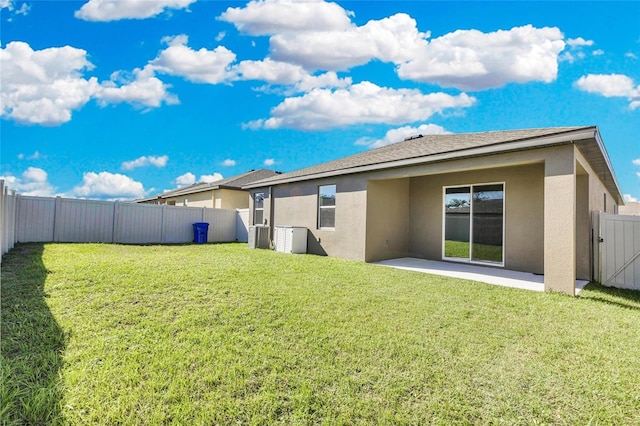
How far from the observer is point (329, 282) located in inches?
239

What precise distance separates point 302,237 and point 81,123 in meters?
9.29

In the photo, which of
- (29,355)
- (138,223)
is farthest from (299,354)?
(138,223)

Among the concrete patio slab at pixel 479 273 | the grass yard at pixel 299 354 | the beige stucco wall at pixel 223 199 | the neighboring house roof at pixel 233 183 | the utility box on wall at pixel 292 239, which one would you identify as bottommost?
the grass yard at pixel 299 354

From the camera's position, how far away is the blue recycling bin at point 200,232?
47.3 ft

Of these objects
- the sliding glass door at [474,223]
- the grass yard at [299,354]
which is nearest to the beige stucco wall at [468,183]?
the sliding glass door at [474,223]

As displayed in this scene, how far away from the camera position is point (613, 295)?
238 inches

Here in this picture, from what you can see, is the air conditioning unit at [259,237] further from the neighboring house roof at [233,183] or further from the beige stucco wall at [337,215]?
the neighboring house roof at [233,183]

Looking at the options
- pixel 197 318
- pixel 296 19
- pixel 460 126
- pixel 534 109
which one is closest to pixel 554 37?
pixel 534 109

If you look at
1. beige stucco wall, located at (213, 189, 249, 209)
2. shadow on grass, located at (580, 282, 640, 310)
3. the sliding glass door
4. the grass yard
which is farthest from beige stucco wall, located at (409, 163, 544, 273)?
beige stucco wall, located at (213, 189, 249, 209)

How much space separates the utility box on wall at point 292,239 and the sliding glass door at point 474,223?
16.2 ft

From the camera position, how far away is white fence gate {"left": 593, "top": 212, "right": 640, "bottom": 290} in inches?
266

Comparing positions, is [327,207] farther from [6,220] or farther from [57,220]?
[57,220]

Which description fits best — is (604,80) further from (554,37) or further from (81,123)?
(81,123)

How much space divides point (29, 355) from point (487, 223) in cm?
969
